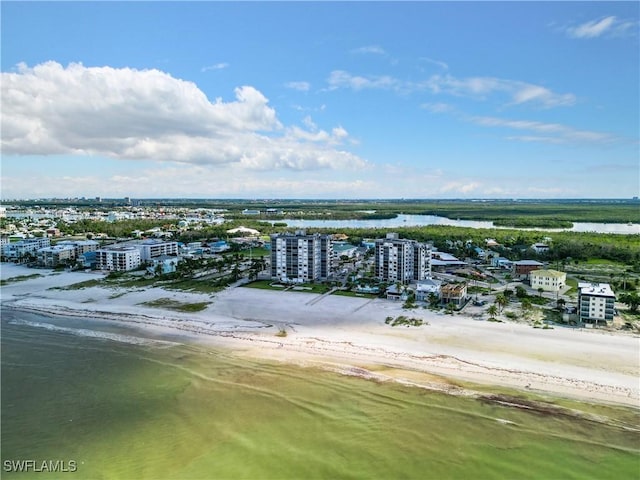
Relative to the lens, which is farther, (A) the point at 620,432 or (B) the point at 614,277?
(B) the point at 614,277

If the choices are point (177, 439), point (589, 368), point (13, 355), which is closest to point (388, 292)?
point (589, 368)

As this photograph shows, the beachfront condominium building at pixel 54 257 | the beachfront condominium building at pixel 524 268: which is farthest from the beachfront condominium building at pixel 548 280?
the beachfront condominium building at pixel 54 257

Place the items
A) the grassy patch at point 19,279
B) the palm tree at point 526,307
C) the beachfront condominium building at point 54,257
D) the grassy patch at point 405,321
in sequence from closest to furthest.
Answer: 1. the grassy patch at point 405,321
2. the palm tree at point 526,307
3. the grassy patch at point 19,279
4. the beachfront condominium building at point 54,257

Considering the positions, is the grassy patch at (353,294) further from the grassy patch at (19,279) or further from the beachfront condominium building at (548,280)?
the grassy patch at (19,279)

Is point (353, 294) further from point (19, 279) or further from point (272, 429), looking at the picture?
point (19, 279)

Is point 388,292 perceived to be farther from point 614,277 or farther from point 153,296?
point 614,277

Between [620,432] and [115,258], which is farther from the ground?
[115,258]

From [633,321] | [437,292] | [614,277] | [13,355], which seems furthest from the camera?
[614,277]

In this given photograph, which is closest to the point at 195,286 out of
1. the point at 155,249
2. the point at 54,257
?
the point at 155,249
